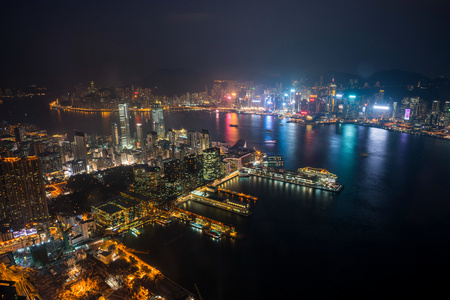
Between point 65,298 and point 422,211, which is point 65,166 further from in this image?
point 422,211

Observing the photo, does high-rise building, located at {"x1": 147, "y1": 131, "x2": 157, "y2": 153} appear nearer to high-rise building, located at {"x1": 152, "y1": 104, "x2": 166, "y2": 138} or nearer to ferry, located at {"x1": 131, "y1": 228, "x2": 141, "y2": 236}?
high-rise building, located at {"x1": 152, "y1": 104, "x2": 166, "y2": 138}

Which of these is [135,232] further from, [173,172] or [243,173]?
[243,173]

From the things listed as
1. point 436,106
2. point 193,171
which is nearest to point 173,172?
point 193,171

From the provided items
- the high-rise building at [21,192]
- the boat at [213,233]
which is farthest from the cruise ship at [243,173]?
the high-rise building at [21,192]

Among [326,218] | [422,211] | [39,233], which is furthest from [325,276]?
[39,233]

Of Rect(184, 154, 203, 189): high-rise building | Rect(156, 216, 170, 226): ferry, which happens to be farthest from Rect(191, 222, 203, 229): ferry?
Rect(184, 154, 203, 189): high-rise building

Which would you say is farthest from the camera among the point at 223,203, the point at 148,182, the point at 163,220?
the point at 148,182
